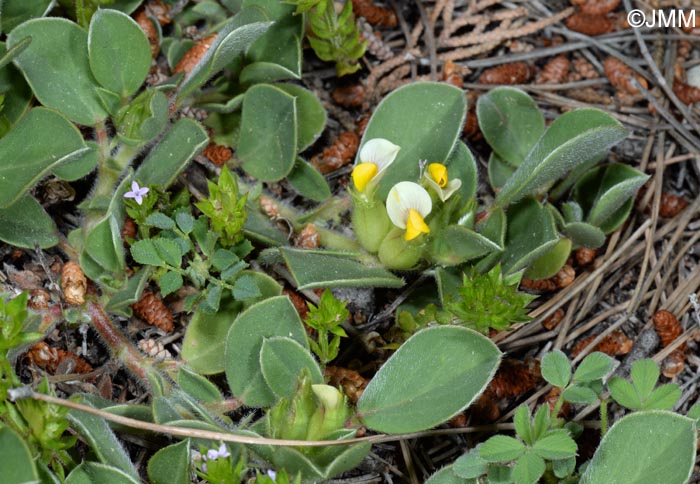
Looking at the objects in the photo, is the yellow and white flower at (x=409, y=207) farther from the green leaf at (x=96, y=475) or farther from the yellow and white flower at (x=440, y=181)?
the green leaf at (x=96, y=475)

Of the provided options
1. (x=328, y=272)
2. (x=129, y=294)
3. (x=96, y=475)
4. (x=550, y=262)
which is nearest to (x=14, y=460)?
(x=96, y=475)

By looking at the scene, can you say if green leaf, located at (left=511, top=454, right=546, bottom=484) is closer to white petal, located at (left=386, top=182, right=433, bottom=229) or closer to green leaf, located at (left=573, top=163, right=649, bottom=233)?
white petal, located at (left=386, top=182, right=433, bottom=229)

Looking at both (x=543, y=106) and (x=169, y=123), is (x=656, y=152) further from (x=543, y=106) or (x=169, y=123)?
(x=169, y=123)

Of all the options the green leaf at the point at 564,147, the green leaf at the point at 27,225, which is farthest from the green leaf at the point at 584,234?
the green leaf at the point at 27,225

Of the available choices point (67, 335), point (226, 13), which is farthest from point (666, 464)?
point (226, 13)

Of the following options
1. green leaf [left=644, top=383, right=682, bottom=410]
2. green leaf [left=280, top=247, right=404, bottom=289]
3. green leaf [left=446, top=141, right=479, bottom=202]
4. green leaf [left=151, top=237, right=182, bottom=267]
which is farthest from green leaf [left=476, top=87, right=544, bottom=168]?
green leaf [left=151, top=237, right=182, bottom=267]

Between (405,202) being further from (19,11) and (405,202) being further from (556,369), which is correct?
(19,11)
